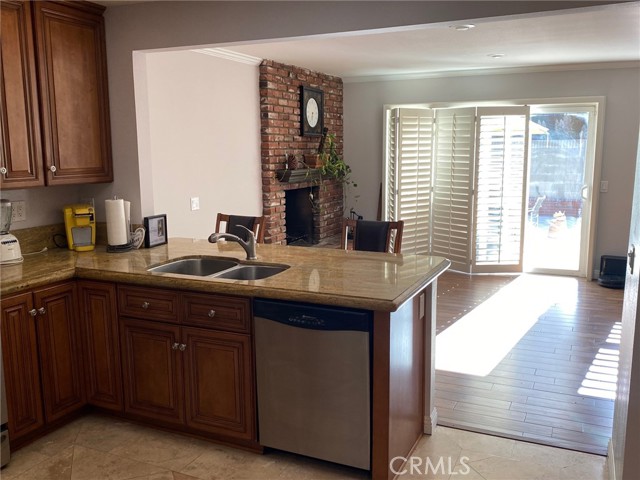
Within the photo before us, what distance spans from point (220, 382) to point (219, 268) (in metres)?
0.73

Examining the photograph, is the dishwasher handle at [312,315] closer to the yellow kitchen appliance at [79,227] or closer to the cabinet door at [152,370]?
the cabinet door at [152,370]

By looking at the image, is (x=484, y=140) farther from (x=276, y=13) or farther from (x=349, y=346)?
(x=349, y=346)

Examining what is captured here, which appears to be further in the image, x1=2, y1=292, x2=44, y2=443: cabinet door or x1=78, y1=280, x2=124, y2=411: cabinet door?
x1=78, y1=280, x2=124, y2=411: cabinet door

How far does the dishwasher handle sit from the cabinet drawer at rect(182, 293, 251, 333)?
7 centimetres

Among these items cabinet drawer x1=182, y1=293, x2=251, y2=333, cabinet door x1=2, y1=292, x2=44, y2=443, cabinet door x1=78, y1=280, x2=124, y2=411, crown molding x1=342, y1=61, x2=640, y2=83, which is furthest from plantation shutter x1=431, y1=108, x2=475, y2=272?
cabinet door x1=2, y1=292, x2=44, y2=443

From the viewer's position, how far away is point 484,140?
21.0 ft

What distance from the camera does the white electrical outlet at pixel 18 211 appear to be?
328 cm

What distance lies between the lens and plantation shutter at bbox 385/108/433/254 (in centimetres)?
661

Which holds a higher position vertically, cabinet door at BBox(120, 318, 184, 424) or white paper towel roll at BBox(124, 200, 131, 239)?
white paper towel roll at BBox(124, 200, 131, 239)

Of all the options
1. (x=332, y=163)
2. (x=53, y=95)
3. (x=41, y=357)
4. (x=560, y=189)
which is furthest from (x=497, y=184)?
(x=41, y=357)

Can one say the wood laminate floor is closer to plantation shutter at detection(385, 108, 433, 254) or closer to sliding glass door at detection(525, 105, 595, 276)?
sliding glass door at detection(525, 105, 595, 276)

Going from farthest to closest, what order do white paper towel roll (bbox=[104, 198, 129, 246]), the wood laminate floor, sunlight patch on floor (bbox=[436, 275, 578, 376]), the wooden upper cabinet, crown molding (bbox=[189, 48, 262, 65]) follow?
crown molding (bbox=[189, 48, 262, 65]) → sunlight patch on floor (bbox=[436, 275, 578, 376]) → white paper towel roll (bbox=[104, 198, 129, 246]) → the wood laminate floor → the wooden upper cabinet

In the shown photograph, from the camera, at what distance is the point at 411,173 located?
672 centimetres

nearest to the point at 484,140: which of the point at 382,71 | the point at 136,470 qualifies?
the point at 382,71
